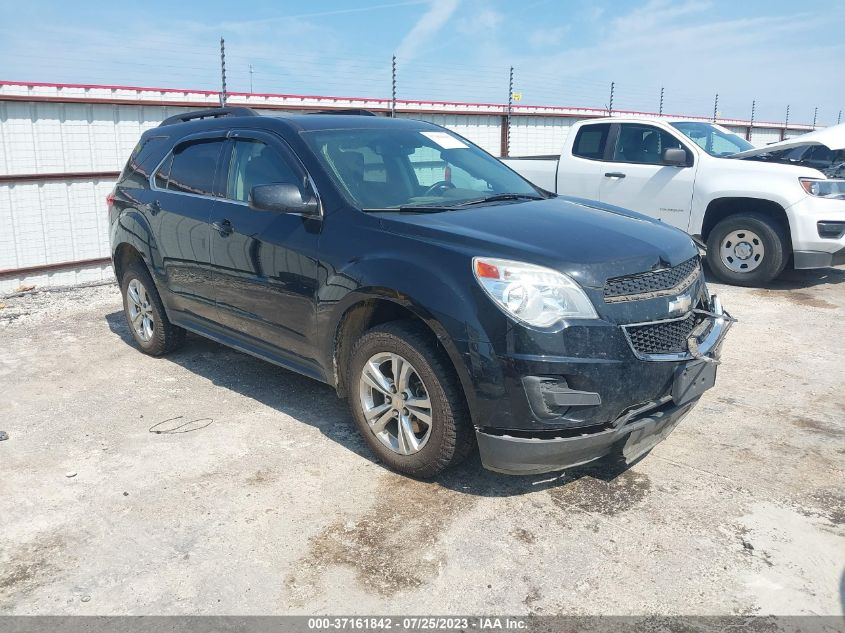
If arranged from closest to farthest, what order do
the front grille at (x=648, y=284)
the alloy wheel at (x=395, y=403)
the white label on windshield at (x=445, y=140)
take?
1. the front grille at (x=648, y=284)
2. the alloy wheel at (x=395, y=403)
3. the white label on windshield at (x=445, y=140)

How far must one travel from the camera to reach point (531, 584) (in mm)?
2844

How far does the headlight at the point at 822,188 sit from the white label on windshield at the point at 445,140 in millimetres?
4510

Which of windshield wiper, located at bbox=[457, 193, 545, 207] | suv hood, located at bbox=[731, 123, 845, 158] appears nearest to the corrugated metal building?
windshield wiper, located at bbox=[457, 193, 545, 207]

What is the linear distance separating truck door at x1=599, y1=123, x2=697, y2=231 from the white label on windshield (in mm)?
4237

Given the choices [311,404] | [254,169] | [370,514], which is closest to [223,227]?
[254,169]

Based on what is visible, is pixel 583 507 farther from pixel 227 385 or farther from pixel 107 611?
pixel 227 385

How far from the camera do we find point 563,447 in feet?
10.3

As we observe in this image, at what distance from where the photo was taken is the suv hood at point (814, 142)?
8.46 m

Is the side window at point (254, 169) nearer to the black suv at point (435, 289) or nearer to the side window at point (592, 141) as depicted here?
the black suv at point (435, 289)

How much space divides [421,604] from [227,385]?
2881 millimetres

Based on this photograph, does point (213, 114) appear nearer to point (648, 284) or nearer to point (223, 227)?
point (223, 227)

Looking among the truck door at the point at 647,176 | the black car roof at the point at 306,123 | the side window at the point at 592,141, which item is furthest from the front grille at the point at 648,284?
the side window at the point at 592,141

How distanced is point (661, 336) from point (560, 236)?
0.66 m

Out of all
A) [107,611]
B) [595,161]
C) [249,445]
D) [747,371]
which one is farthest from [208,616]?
[595,161]
